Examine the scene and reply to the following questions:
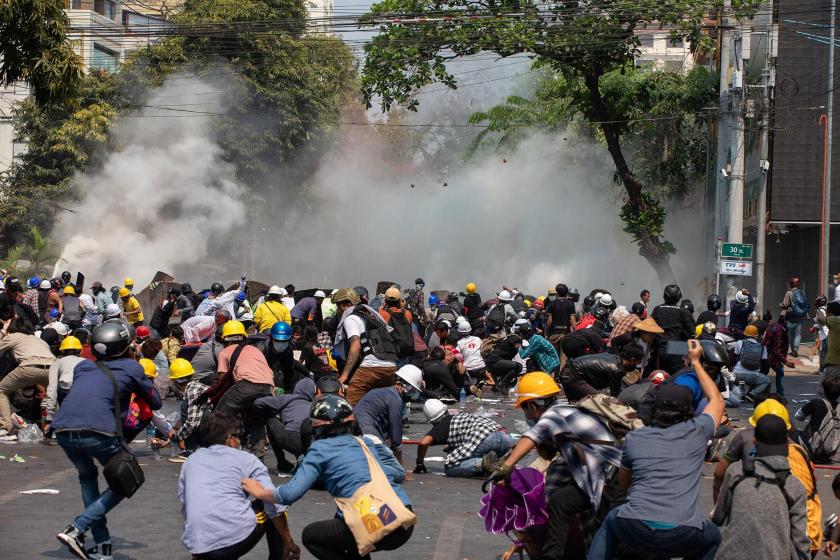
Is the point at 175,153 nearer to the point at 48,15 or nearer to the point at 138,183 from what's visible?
the point at 138,183

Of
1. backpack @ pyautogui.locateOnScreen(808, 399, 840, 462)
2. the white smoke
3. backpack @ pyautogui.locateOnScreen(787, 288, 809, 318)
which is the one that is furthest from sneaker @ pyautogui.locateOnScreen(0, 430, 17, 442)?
the white smoke

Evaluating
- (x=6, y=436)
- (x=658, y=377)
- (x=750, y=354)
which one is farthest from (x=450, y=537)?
(x=750, y=354)

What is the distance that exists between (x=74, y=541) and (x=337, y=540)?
1.99m

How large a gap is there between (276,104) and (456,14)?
18566mm

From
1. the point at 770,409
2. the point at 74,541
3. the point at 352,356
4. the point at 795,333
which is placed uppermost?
the point at 770,409

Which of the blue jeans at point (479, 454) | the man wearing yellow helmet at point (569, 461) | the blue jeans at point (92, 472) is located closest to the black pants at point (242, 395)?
the blue jeans at point (479, 454)

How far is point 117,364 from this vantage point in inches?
283

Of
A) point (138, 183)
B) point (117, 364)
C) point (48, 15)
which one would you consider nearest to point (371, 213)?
point (138, 183)

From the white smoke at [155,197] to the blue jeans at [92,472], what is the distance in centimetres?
3632

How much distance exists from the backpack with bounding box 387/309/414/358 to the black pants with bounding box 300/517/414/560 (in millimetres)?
6083

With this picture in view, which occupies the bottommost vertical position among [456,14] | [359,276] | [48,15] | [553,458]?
[359,276]

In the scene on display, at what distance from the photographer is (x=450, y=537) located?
7.84 meters

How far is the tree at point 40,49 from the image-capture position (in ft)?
37.1

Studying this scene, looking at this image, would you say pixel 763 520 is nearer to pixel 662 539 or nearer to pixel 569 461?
pixel 662 539
